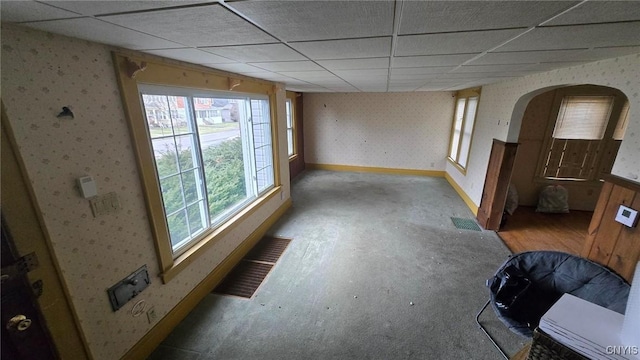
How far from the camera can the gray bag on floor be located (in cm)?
410

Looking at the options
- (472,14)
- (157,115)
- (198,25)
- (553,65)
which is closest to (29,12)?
(198,25)

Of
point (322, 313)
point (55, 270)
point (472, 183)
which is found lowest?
point (322, 313)

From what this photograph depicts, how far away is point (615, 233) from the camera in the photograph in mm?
1786

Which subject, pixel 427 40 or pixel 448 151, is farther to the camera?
pixel 448 151

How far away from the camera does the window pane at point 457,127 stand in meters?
5.46

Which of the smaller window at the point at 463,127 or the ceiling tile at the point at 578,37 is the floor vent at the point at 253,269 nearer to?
the ceiling tile at the point at 578,37

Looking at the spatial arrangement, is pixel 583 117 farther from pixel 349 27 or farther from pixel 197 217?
pixel 197 217

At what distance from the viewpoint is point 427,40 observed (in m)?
1.29

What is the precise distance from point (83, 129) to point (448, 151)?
21.6 feet

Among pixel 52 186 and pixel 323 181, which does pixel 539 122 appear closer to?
pixel 323 181

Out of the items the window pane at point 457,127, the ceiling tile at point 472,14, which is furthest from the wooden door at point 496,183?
the ceiling tile at point 472,14

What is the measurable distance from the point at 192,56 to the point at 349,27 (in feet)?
4.06

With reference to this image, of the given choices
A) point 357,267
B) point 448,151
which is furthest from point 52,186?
point 448,151

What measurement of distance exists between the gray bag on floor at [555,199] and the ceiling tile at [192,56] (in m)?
5.15
